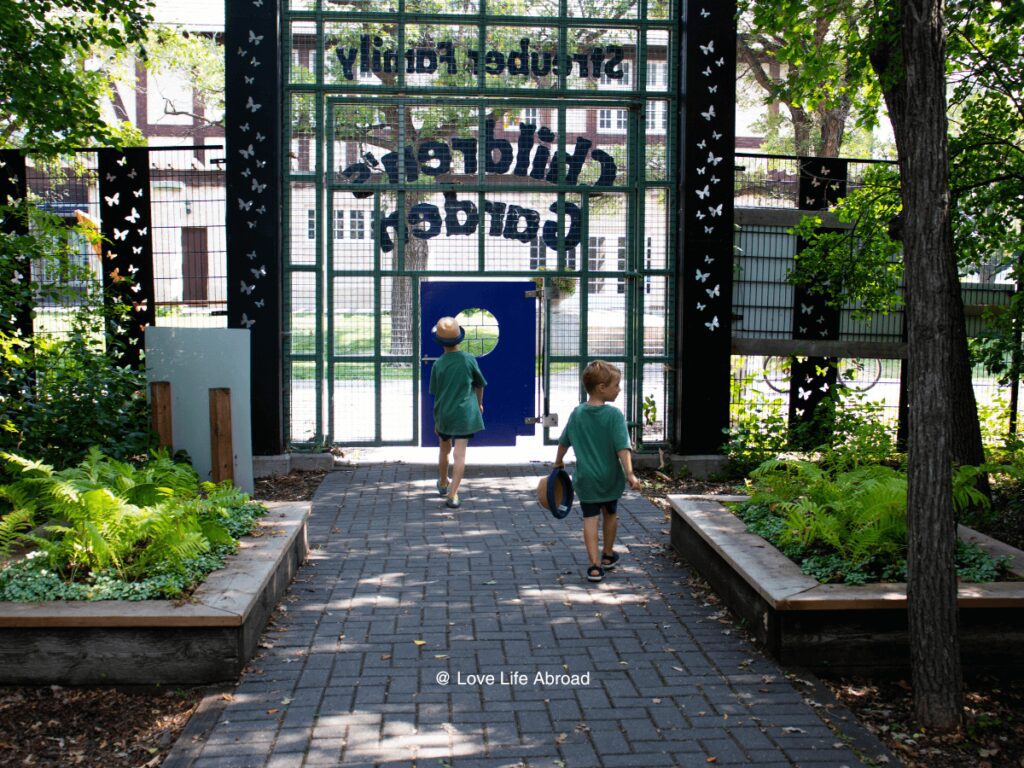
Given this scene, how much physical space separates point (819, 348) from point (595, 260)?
2797 millimetres

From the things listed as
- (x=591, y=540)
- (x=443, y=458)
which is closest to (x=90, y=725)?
(x=591, y=540)

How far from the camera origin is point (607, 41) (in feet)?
36.0

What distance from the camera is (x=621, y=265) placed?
1127 cm

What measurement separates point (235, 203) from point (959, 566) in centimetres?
784

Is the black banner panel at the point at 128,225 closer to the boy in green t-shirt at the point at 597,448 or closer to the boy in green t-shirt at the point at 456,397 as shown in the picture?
the boy in green t-shirt at the point at 456,397

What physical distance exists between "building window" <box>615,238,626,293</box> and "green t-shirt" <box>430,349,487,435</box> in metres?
2.74

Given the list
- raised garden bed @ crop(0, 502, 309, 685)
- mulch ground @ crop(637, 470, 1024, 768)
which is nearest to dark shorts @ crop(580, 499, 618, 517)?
mulch ground @ crop(637, 470, 1024, 768)

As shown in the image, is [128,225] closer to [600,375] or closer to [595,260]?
[595,260]

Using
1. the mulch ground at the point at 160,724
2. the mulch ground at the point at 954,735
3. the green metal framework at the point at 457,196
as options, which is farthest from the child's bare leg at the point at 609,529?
the green metal framework at the point at 457,196

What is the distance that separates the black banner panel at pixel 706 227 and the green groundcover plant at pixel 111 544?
5.96 meters

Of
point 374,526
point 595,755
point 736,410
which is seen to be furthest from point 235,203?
point 595,755

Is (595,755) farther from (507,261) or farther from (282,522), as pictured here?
(507,261)

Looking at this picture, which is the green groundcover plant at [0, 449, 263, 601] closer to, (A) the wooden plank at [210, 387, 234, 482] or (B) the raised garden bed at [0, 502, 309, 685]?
(B) the raised garden bed at [0, 502, 309, 685]

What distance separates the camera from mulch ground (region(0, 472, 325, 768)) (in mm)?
4293
